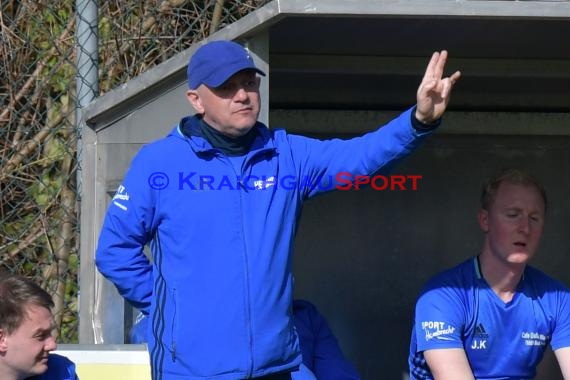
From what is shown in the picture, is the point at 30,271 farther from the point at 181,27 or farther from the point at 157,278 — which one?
the point at 157,278

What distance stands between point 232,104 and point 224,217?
1.11ft

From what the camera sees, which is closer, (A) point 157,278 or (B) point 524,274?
(A) point 157,278

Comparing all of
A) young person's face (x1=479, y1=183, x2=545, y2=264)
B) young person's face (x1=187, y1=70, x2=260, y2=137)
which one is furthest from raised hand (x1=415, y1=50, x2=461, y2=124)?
→ young person's face (x1=479, y1=183, x2=545, y2=264)

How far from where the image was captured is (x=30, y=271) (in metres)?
5.51

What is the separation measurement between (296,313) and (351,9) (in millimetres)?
1284

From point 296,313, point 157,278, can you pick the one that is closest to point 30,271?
point 296,313

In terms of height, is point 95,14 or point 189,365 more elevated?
point 95,14

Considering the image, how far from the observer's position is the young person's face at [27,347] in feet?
10.5

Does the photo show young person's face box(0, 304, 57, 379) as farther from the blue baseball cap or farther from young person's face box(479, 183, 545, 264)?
young person's face box(479, 183, 545, 264)

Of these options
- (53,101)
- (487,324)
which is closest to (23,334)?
(487,324)

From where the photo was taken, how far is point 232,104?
3.23 meters

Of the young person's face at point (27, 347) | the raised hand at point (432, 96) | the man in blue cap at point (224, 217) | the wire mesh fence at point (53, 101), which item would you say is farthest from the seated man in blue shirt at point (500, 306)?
the wire mesh fence at point (53, 101)

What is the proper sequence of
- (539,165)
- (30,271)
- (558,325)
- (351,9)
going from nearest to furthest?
(351,9), (558,325), (539,165), (30,271)

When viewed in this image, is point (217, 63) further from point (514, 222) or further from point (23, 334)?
point (514, 222)
